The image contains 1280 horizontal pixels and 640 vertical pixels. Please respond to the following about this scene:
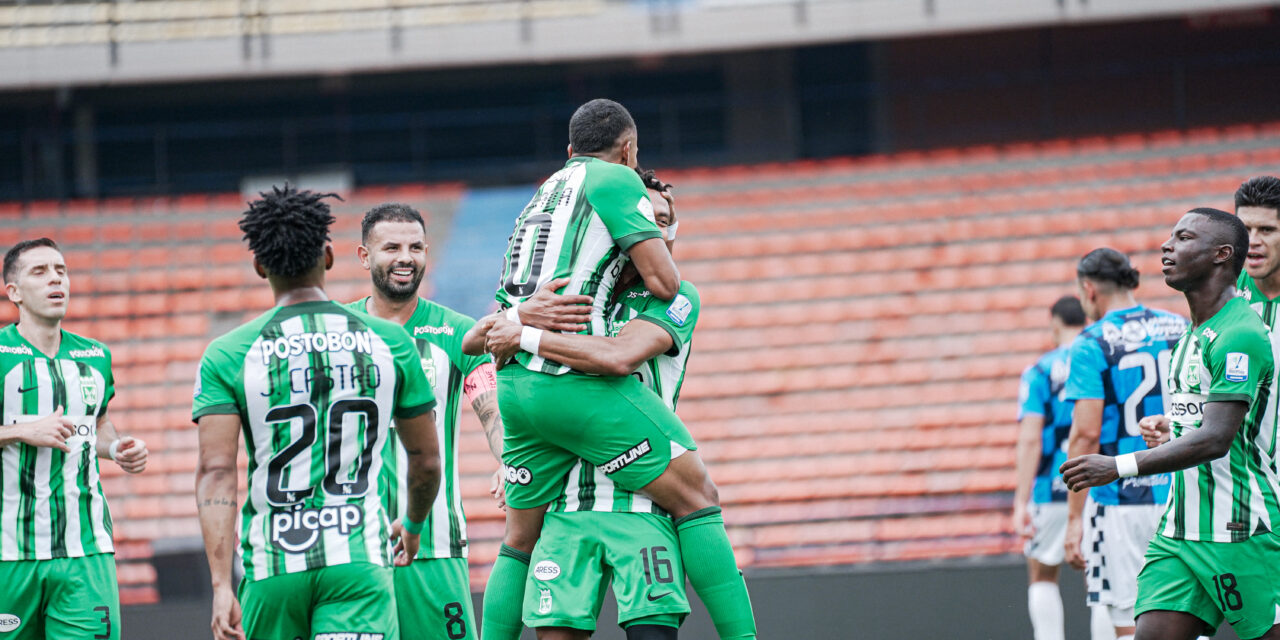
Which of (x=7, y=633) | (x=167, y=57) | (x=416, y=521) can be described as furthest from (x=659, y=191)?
(x=167, y=57)

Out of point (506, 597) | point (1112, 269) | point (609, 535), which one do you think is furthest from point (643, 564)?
point (1112, 269)

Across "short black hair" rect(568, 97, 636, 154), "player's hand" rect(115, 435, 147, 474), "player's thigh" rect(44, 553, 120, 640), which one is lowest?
"player's thigh" rect(44, 553, 120, 640)

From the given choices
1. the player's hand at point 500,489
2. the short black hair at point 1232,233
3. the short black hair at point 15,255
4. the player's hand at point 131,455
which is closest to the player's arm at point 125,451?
the player's hand at point 131,455

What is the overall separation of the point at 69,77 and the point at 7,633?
965 cm

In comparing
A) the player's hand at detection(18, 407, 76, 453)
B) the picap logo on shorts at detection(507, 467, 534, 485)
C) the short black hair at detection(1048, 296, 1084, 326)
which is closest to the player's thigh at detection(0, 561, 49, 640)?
the player's hand at detection(18, 407, 76, 453)

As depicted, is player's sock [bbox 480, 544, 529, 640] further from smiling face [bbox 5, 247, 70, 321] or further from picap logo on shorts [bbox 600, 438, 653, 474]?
smiling face [bbox 5, 247, 70, 321]

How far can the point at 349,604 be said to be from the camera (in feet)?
12.4

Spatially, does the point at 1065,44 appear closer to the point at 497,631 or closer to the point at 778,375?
the point at 778,375

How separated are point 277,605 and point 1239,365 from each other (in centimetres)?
344

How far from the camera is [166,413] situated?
12.6 metres

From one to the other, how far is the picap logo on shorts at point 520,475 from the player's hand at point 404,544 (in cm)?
47

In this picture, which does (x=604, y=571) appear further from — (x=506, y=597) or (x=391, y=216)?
(x=391, y=216)

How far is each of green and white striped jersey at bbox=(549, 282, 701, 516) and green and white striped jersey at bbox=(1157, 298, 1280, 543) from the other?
191 cm

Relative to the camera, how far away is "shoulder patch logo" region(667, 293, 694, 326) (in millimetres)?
4457
